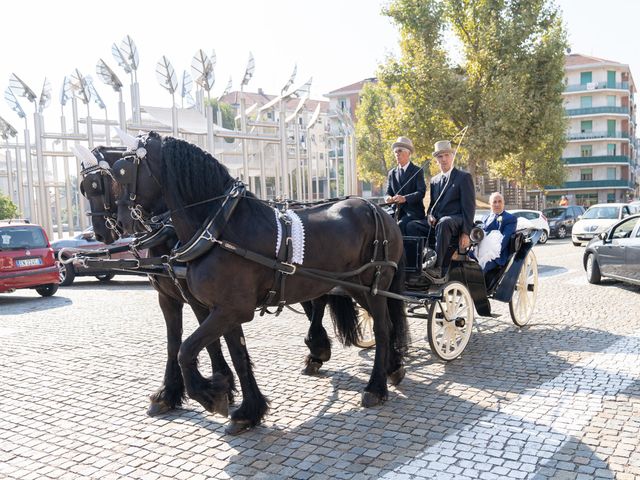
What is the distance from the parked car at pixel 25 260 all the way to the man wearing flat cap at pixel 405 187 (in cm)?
873

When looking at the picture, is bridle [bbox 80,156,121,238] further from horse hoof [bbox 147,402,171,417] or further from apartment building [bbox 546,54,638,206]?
apartment building [bbox 546,54,638,206]

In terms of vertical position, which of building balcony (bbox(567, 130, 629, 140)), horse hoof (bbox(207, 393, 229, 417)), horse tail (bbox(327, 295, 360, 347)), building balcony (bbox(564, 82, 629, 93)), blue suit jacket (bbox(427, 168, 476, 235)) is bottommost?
horse hoof (bbox(207, 393, 229, 417))

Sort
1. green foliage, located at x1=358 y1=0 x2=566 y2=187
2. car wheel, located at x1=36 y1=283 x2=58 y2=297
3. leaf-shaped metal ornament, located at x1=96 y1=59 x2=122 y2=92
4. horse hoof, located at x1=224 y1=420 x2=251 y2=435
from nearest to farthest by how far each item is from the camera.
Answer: horse hoof, located at x1=224 y1=420 x2=251 y2=435
car wheel, located at x1=36 y1=283 x2=58 y2=297
leaf-shaped metal ornament, located at x1=96 y1=59 x2=122 y2=92
green foliage, located at x1=358 y1=0 x2=566 y2=187

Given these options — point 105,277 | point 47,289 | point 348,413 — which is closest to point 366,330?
point 348,413

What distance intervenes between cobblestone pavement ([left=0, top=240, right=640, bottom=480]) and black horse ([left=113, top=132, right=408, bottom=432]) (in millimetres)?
407

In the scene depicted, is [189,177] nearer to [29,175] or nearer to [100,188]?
[100,188]

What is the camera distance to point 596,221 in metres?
21.9

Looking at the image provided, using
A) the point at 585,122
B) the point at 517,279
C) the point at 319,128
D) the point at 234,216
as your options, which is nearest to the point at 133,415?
the point at 234,216

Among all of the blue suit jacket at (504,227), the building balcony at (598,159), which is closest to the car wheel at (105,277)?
the blue suit jacket at (504,227)

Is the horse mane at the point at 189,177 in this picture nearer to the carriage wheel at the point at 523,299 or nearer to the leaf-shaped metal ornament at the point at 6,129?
the carriage wheel at the point at 523,299

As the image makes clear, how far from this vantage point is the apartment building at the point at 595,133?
63.5m

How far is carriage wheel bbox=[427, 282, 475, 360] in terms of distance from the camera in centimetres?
597

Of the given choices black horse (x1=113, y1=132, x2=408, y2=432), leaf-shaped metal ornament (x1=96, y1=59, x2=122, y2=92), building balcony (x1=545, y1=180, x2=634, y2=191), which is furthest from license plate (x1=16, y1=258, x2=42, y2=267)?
building balcony (x1=545, y1=180, x2=634, y2=191)

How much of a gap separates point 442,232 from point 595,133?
65.6m
